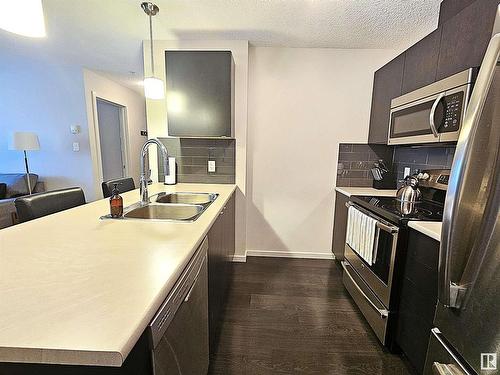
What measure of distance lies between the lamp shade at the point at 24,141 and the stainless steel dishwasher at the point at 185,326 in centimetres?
383

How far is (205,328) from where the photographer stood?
3.89ft

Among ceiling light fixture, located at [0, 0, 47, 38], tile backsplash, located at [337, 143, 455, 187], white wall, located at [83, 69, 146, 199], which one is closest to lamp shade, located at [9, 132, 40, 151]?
white wall, located at [83, 69, 146, 199]

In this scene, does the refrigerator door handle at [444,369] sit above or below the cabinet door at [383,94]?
below

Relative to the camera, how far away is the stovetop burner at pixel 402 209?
4.88 ft

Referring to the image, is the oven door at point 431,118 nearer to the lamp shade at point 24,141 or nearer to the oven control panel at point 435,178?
the oven control panel at point 435,178

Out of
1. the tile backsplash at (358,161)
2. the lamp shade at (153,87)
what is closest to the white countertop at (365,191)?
the tile backsplash at (358,161)

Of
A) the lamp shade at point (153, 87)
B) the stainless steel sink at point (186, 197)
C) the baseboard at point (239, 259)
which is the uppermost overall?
the lamp shade at point (153, 87)

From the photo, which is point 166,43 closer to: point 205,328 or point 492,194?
point 205,328

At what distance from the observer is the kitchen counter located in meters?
0.46

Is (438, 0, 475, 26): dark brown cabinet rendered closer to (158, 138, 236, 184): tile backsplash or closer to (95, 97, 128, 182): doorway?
(158, 138, 236, 184): tile backsplash

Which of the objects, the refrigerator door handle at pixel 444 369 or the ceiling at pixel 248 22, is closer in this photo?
the refrigerator door handle at pixel 444 369

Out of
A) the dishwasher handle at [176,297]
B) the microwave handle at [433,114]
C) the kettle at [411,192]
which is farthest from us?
the kettle at [411,192]

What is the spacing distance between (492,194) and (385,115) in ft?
6.10

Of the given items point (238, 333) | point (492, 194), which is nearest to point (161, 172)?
point (238, 333)
